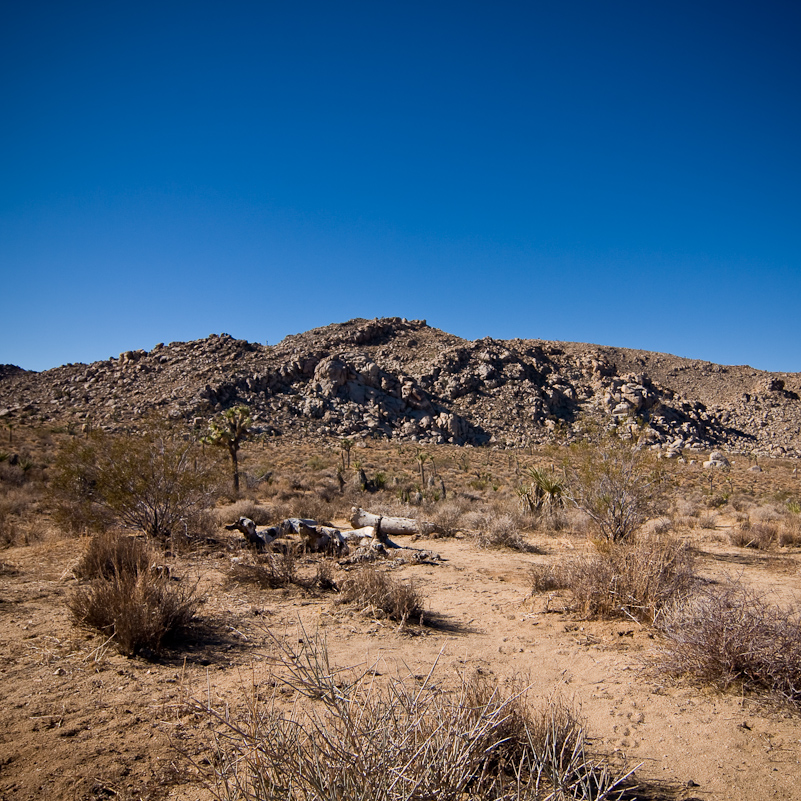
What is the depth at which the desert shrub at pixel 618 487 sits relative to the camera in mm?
11273

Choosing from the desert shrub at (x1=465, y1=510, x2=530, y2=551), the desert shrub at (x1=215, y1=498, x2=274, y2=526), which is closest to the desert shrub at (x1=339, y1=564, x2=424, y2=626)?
the desert shrub at (x1=465, y1=510, x2=530, y2=551)

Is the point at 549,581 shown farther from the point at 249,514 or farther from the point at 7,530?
the point at 7,530

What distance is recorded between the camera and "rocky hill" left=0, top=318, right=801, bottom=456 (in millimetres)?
52163

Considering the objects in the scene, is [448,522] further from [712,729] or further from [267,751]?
[267,751]

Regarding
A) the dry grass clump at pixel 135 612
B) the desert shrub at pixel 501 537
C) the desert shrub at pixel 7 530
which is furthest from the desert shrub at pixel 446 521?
the desert shrub at pixel 7 530

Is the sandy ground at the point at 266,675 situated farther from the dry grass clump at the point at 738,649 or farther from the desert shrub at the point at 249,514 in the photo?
the desert shrub at the point at 249,514

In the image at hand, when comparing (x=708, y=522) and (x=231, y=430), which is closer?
(x=708, y=522)

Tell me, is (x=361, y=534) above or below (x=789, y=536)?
above

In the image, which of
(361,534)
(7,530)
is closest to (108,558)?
(7,530)

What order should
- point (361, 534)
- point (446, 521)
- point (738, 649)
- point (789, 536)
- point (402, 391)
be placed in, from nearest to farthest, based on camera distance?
1. point (738, 649)
2. point (361, 534)
3. point (789, 536)
4. point (446, 521)
5. point (402, 391)

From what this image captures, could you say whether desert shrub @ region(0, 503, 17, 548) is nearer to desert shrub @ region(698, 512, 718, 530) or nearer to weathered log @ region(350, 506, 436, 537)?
weathered log @ region(350, 506, 436, 537)

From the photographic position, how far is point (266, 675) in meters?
4.79

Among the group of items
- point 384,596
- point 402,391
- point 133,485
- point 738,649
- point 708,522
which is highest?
point 402,391

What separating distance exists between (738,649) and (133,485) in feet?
34.8
